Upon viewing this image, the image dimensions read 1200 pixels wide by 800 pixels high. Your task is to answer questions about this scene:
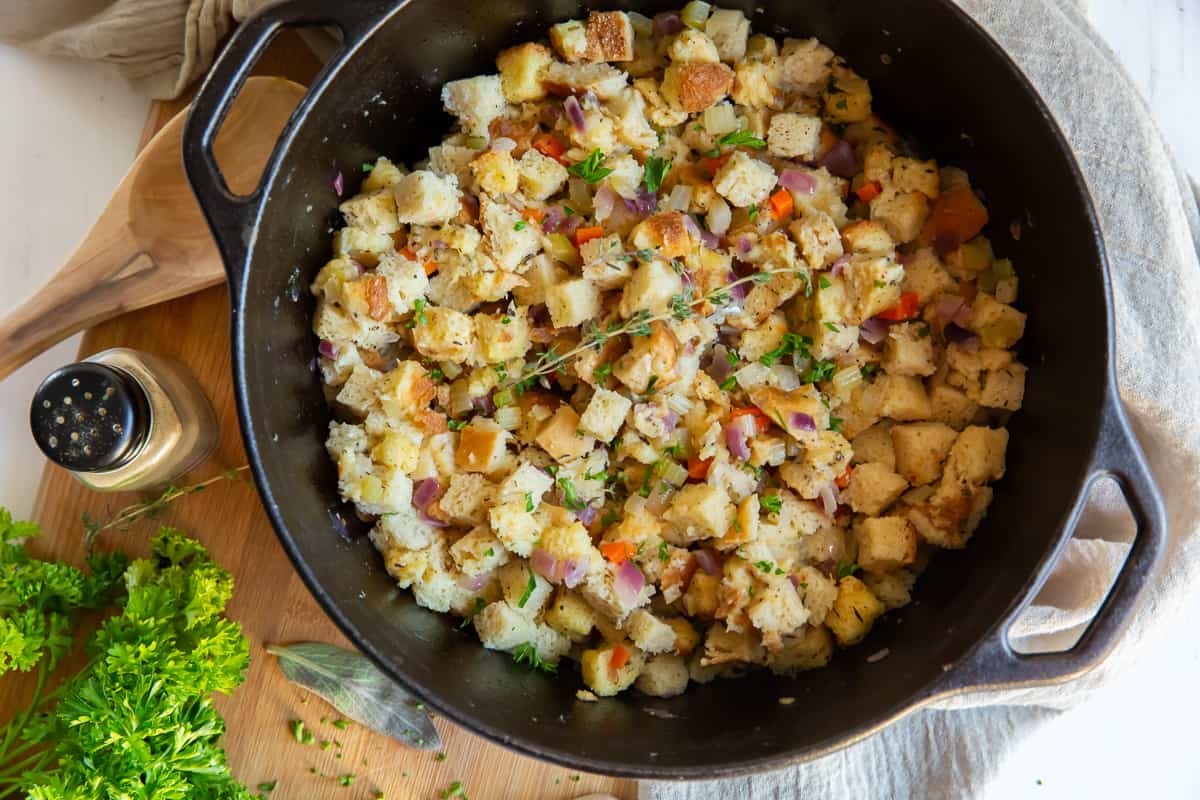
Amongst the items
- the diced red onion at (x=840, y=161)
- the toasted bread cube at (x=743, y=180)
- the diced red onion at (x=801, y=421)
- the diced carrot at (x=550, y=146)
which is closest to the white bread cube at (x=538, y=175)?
the diced carrot at (x=550, y=146)

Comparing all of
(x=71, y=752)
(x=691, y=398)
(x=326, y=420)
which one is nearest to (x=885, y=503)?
(x=691, y=398)

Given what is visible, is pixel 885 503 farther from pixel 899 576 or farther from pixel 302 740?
pixel 302 740

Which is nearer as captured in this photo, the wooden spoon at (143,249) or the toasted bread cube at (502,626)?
the toasted bread cube at (502,626)

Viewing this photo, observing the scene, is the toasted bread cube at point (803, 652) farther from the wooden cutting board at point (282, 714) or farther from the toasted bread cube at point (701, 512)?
the wooden cutting board at point (282, 714)

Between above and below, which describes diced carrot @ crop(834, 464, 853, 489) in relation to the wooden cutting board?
above

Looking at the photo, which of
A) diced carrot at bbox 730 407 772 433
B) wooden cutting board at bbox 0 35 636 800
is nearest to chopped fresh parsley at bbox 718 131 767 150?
diced carrot at bbox 730 407 772 433

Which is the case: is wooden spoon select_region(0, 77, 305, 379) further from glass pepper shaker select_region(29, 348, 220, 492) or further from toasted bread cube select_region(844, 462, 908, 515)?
toasted bread cube select_region(844, 462, 908, 515)

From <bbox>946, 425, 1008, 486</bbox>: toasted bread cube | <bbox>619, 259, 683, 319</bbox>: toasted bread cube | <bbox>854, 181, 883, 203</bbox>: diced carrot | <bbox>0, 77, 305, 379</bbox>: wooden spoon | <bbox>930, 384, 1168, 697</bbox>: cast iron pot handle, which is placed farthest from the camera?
<bbox>0, 77, 305, 379</bbox>: wooden spoon

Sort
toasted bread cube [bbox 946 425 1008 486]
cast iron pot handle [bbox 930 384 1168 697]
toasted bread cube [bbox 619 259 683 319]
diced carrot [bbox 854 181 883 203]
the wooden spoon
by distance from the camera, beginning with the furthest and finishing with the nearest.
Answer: the wooden spoon, diced carrot [bbox 854 181 883 203], toasted bread cube [bbox 946 425 1008 486], toasted bread cube [bbox 619 259 683 319], cast iron pot handle [bbox 930 384 1168 697]
